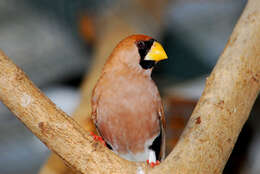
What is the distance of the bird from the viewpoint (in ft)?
7.08

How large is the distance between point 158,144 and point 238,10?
3.30 meters

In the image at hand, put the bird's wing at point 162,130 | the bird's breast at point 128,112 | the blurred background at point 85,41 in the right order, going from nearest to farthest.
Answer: the bird's breast at point 128,112 → the bird's wing at point 162,130 → the blurred background at point 85,41

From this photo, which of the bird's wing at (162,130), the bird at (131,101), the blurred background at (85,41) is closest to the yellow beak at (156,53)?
the bird at (131,101)

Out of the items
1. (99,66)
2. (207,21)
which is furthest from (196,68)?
(99,66)

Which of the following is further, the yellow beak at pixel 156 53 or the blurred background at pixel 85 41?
the blurred background at pixel 85 41

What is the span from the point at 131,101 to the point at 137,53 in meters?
0.29

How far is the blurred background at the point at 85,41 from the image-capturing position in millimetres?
4418

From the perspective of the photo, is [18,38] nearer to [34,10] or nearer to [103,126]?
[34,10]

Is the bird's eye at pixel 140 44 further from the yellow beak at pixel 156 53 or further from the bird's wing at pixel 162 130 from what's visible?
the bird's wing at pixel 162 130

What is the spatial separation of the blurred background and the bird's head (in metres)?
1.59

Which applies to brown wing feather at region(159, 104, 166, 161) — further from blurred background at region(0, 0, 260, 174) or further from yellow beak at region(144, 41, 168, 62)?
blurred background at region(0, 0, 260, 174)

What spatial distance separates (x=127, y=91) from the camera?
2.17 metres

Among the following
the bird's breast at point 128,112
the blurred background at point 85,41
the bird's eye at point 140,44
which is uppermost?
the bird's eye at point 140,44

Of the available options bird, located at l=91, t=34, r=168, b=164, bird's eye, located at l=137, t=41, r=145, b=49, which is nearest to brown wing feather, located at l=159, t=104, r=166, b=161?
bird, located at l=91, t=34, r=168, b=164
